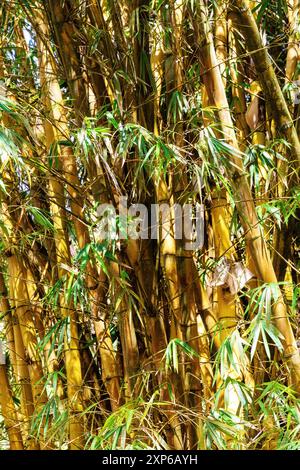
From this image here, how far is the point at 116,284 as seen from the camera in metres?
2.14

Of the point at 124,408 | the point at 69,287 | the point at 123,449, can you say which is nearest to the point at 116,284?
the point at 69,287

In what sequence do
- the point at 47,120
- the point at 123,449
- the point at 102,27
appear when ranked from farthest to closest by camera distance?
the point at 47,120 → the point at 102,27 → the point at 123,449

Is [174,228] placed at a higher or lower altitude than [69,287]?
higher

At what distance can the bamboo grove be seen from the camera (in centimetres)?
203

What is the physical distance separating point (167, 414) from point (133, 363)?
19cm

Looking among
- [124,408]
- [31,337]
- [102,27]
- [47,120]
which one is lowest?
[124,408]

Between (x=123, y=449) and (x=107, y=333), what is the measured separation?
1.71 ft

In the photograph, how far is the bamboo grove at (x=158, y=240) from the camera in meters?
2.03

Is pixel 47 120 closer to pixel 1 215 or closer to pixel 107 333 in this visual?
pixel 1 215

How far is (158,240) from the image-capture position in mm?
2199

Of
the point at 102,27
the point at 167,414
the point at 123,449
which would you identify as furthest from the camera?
the point at 102,27
